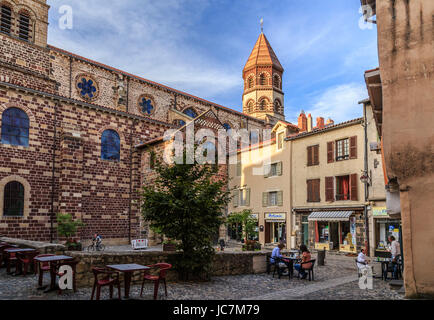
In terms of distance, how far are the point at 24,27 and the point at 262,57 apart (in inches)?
1167

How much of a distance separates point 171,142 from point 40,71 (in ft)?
30.5

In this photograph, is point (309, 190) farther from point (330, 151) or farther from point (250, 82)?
point (250, 82)

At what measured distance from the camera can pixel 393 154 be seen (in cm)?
747

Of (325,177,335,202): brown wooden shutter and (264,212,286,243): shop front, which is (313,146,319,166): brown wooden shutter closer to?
(325,177,335,202): brown wooden shutter

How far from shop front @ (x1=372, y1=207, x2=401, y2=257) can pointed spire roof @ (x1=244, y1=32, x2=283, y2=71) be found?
29.3 meters

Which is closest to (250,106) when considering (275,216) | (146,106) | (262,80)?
(262,80)

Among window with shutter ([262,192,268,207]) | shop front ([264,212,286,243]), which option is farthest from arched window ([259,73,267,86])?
shop front ([264,212,286,243])

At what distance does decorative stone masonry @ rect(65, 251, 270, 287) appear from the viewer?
875 centimetres

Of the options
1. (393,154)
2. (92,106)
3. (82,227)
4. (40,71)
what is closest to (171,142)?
(92,106)

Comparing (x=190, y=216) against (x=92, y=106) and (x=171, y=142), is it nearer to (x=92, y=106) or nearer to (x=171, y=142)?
(x=171, y=142)

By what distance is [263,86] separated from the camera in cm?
4428

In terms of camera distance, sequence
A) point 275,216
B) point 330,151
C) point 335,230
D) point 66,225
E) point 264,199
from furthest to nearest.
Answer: point 264,199, point 275,216, point 330,151, point 335,230, point 66,225

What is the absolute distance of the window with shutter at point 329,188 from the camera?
2229cm
